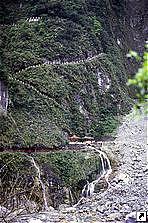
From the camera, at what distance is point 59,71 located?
33156mm

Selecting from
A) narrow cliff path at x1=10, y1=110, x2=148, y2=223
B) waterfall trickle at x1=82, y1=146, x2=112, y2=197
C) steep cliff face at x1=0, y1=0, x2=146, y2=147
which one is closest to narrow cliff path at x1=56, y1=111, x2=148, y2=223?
narrow cliff path at x1=10, y1=110, x2=148, y2=223

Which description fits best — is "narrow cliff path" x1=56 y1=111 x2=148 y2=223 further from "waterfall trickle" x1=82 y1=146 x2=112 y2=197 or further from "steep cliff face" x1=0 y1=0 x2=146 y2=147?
"steep cliff face" x1=0 y1=0 x2=146 y2=147

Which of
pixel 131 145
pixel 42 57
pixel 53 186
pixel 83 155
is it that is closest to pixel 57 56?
pixel 42 57

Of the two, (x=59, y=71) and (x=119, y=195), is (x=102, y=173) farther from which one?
(x=59, y=71)

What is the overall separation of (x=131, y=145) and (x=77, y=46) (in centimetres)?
1181

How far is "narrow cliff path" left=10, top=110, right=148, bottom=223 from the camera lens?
621 inches

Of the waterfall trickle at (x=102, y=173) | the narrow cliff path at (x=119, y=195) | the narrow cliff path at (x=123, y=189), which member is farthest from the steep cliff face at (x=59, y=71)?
the narrow cliff path at (x=119, y=195)

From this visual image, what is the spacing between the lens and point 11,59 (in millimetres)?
32531

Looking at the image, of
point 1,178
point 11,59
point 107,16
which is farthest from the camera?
point 107,16

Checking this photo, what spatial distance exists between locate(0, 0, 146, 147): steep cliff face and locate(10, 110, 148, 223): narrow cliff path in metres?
3.65

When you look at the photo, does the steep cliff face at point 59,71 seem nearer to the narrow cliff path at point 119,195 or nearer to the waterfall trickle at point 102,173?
the waterfall trickle at point 102,173

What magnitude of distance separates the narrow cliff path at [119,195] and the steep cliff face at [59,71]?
12.0ft

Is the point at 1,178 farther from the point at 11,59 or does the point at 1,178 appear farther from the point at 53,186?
the point at 11,59

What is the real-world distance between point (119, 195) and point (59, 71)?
15.8 m
